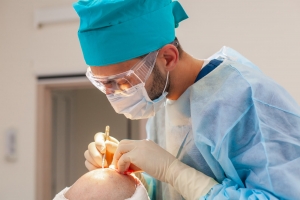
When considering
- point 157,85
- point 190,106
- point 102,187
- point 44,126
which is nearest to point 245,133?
point 190,106

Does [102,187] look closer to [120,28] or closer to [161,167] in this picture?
[161,167]

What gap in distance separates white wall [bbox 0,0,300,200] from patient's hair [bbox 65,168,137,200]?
4.96 feet

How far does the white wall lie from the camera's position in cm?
240

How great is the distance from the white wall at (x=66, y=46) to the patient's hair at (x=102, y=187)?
1.51m

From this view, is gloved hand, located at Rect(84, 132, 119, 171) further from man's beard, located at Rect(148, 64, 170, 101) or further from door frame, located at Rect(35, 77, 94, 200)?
door frame, located at Rect(35, 77, 94, 200)

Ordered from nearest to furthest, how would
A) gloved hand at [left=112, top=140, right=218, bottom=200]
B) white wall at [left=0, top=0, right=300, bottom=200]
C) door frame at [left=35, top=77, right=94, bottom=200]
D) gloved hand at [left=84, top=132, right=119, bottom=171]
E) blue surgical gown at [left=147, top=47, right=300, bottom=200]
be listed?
blue surgical gown at [left=147, top=47, right=300, bottom=200], gloved hand at [left=112, top=140, right=218, bottom=200], gloved hand at [left=84, top=132, right=119, bottom=171], white wall at [left=0, top=0, right=300, bottom=200], door frame at [left=35, top=77, right=94, bottom=200]

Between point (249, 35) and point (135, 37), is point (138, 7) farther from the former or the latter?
point (249, 35)

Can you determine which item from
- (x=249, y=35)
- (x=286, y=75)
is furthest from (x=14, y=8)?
(x=286, y=75)

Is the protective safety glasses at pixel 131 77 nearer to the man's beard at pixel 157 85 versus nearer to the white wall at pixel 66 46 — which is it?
the man's beard at pixel 157 85

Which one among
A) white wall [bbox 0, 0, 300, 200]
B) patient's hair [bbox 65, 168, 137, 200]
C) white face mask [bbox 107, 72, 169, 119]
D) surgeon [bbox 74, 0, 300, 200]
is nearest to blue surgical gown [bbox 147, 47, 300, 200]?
surgeon [bbox 74, 0, 300, 200]

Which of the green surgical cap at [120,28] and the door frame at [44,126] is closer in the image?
the green surgical cap at [120,28]

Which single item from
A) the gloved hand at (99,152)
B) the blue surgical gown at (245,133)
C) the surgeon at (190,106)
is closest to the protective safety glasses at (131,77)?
the surgeon at (190,106)

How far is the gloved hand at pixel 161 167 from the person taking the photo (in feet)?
3.61

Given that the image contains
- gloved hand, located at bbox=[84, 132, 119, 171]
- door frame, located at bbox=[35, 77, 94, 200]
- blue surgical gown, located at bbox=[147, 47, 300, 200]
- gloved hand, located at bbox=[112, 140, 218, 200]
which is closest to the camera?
blue surgical gown, located at bbox=[147, 47, 300, 200]
